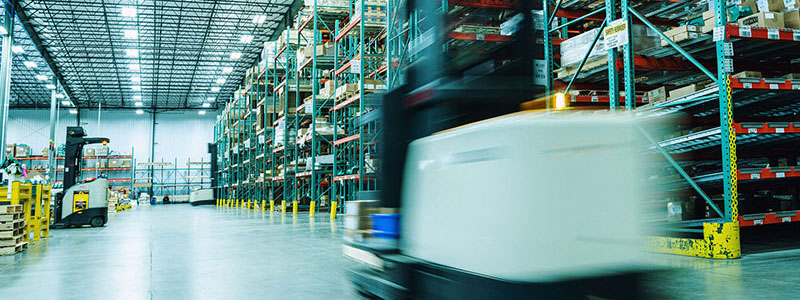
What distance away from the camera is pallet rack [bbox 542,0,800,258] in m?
4.96

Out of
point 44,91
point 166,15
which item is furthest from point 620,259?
point 44,91

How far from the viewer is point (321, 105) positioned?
14891 mm

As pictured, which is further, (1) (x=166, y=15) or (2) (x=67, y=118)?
(2) (x=67, y=118)

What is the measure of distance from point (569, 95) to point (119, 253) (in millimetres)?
5944

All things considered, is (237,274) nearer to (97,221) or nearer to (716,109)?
(716,109)

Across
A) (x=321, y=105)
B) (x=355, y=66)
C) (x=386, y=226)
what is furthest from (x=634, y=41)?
(x=321, y=105)

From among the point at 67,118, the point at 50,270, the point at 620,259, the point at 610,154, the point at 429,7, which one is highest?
the point at 67,118

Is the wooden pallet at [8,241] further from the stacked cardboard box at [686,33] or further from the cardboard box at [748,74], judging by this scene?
the cardboard box at [748,74]

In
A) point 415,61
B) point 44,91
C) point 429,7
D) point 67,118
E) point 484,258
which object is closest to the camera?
point 484,258

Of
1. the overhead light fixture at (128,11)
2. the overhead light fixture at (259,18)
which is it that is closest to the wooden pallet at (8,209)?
the overhead light fixture at (128,11)

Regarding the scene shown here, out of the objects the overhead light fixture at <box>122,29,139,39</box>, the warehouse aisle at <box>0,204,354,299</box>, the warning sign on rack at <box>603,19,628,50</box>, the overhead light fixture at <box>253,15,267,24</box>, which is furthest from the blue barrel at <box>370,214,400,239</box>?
the overhead light fixture at <box>122,29,139,39</box>

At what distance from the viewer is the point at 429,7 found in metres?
2.92

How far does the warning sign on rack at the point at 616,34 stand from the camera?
5496 mm

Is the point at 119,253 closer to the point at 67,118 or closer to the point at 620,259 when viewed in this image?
the point at 620,259
